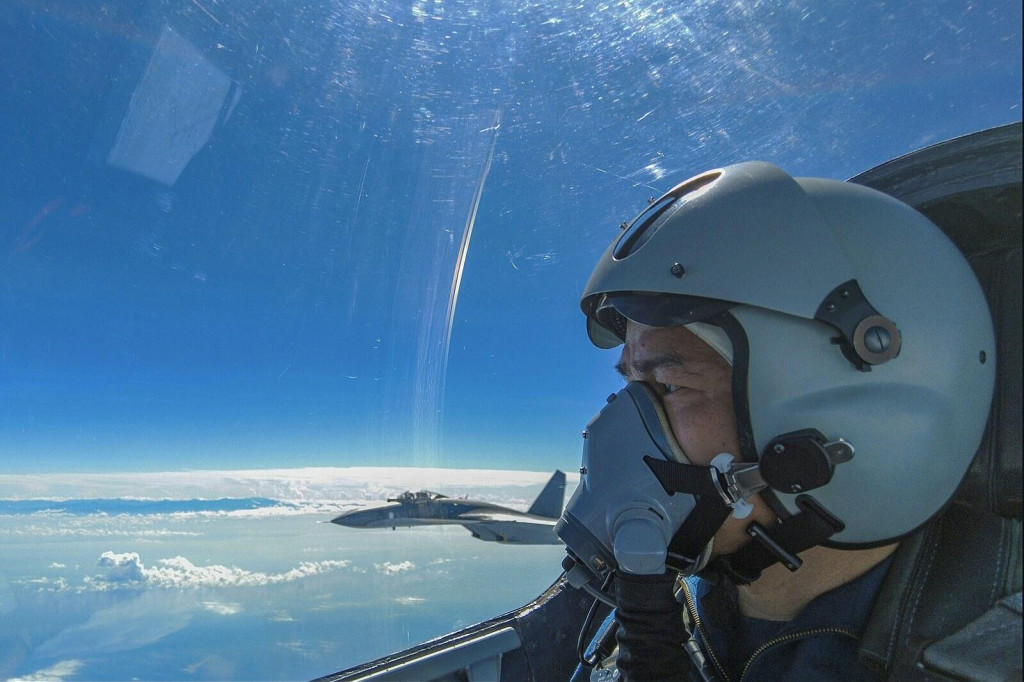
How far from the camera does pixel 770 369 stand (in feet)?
3.58

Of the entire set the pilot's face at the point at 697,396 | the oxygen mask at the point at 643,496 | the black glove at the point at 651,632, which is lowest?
the black glove at the point at 651,632

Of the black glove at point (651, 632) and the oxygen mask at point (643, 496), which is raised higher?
the oxygen mask at point (643, 496)

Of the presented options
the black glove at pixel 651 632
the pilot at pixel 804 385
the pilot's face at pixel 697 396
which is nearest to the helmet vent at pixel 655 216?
the pilot at pixel 804 385

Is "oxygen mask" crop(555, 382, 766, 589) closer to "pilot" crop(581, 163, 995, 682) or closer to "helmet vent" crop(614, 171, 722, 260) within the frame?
"pilot" crop(581, 163, 995, 682)

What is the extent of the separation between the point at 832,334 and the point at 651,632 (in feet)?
1.88

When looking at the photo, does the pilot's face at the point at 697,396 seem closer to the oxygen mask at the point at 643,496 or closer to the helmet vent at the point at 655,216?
the oxygen mask at the point at 643,496

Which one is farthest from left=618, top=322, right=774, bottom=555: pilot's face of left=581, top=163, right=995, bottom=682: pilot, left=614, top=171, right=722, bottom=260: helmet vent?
left=614, top=171, right=722, bottom=260: helmet vent

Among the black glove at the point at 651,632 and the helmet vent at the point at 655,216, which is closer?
the black glove at the point at 651,632

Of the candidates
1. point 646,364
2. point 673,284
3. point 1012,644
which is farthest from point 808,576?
point 673,284

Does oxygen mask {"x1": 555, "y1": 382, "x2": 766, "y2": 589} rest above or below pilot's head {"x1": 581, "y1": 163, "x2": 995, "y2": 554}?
below

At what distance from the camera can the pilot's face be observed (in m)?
1.17

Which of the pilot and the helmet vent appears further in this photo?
the helmet vent

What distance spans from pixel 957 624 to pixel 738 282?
0.61 meters

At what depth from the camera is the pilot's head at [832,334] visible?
1.04 metres
